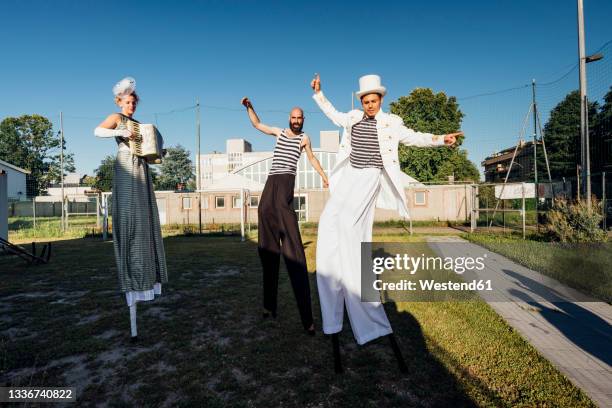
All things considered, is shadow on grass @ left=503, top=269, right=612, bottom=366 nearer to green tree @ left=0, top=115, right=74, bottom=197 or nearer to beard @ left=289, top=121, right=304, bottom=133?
beard @ left=289, top=121, right=304, bottom=133

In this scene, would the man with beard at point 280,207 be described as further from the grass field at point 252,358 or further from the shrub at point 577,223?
the shrub at point 577,223

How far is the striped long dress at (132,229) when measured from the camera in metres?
3.43

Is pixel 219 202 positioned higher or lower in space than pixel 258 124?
lower

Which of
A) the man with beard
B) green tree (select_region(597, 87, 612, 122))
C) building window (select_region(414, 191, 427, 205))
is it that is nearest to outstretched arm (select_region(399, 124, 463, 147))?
the man with beard

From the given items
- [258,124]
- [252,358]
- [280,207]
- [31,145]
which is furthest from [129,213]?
[31,145]

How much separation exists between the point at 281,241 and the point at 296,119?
1477mm

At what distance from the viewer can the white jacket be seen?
3023 millimetres

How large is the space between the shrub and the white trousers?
989 cm

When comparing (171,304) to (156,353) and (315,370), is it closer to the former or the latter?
(156,353)

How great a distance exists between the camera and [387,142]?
9.91ft

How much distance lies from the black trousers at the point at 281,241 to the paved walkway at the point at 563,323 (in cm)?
237

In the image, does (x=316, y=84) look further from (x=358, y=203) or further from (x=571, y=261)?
(x=571, y=261)

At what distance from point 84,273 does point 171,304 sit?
3.70m

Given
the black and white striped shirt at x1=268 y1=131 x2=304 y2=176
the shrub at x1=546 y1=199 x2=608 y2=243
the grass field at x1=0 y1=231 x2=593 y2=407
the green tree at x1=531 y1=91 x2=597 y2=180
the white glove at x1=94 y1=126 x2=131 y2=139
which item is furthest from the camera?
the green tree at x1=531 y1=91 x2=597 y2=180
